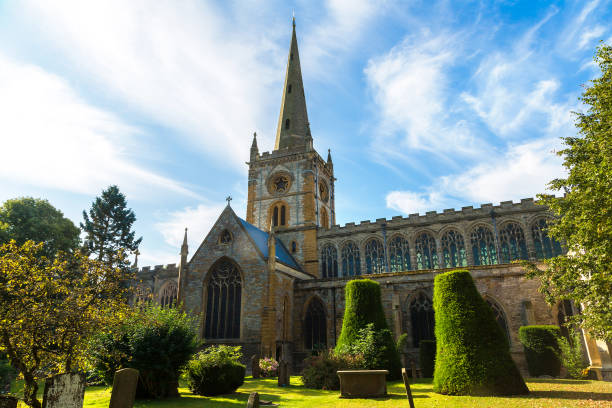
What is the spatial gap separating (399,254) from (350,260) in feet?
14.4

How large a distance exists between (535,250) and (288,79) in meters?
30.1

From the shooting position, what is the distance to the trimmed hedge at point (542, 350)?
1869cm

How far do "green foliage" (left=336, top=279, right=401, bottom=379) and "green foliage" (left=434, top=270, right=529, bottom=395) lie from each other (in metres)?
3.73

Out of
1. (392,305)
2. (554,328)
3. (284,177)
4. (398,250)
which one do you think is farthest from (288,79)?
(554,328)

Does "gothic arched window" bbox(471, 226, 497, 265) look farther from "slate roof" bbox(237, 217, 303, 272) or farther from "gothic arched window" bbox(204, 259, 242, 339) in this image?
"gothic arched window" bbox(204, 259, 242, 339)

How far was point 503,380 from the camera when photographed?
39.8 ft

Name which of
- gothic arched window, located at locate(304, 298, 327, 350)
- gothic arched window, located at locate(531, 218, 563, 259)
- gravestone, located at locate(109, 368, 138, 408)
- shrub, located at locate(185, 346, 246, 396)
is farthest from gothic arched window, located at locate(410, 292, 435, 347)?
gravestone, located at locate(109, 368, 138, 408)

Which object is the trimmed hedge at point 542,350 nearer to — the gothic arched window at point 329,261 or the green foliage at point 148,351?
the green foliage at point 148,351

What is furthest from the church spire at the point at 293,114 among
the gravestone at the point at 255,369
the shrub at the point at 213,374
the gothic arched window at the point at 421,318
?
the shrub at the point at 213,374

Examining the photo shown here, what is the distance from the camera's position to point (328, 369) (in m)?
16.3

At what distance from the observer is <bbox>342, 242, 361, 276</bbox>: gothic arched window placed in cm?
3547

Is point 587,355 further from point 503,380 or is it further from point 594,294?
point 503,380

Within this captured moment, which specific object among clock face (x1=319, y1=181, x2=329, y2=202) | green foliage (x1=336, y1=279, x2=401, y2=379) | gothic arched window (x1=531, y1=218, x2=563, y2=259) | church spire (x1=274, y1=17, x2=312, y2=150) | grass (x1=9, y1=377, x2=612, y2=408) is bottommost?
grass (x1=9, y1=377, x2=612, y2=408)

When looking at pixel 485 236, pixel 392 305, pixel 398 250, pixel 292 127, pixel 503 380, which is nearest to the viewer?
pixel 503 380
